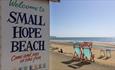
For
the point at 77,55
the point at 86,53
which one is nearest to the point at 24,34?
the point at 77,55

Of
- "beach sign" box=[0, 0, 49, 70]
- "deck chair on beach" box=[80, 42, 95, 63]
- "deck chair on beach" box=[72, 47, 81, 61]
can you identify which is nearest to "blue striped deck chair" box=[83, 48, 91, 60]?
"deck chair on beach" box=[80, 42, 95, 63]

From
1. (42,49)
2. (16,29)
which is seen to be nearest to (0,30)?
(16,29)

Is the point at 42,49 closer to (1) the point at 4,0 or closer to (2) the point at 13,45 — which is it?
(2) the point at 13,45

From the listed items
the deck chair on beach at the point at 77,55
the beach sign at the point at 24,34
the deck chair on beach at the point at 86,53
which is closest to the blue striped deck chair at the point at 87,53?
the deck chair on beach at the point at 86,53

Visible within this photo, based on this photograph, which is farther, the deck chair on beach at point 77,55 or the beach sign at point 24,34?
the deck chair on beach at point 77,55

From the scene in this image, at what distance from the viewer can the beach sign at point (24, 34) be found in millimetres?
2949

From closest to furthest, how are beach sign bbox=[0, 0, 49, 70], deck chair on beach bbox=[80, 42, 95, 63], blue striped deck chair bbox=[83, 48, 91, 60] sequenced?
beach sign bbox=[0, 0, 49, 70], deck chair on beach bbox=[80, 42, 95, 63], blue striped deck chair bbox=[83, 48, 91, 60]

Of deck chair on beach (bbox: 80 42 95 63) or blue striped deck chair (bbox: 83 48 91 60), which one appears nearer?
deck chair on beach (bbox: 80 42 95 63)

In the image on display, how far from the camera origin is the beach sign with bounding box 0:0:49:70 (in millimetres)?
2949

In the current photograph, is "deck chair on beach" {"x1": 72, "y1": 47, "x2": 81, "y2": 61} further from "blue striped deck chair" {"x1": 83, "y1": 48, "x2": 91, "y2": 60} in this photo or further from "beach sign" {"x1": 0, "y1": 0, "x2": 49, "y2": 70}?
"beach sign" {"x1": 0, "y1": 0, "x2": 49, "y2": 70}

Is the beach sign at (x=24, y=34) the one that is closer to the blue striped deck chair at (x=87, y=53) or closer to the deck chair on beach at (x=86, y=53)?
the deck chair on beach at (x=86, y=53)

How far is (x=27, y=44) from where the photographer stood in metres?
3.20

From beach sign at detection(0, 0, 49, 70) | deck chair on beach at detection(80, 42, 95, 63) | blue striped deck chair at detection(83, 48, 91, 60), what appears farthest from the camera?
blue striped deck chair at detection(83, 48, 91, 60)

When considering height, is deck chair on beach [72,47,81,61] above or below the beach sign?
below
